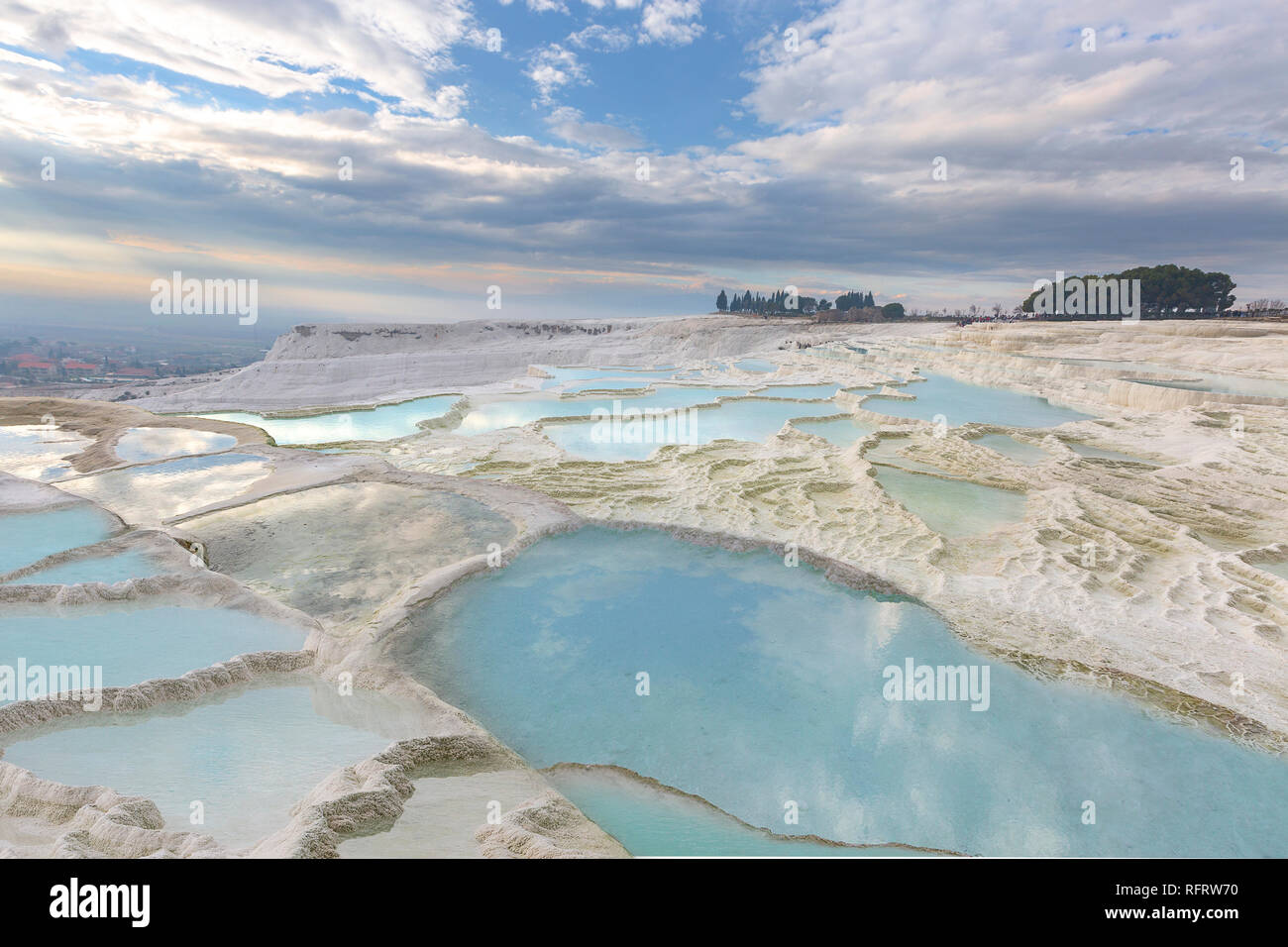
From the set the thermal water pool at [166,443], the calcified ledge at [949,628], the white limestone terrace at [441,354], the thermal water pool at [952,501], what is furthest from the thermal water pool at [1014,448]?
the white limestone terrace at [441,354]

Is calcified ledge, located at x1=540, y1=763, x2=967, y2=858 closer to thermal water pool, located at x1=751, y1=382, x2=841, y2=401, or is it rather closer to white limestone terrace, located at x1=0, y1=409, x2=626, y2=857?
white limestone terrace, located at x1=0, y1=409, x2=626, y2=857

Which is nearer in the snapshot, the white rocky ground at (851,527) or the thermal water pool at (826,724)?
the thermal water pool at (826,724)

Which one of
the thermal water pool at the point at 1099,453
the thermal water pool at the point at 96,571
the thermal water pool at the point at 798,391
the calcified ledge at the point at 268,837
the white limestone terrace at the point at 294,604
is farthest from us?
the thermal water pool at the point at 798,391

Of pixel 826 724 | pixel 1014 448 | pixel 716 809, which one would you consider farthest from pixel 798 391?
pixel 716 809

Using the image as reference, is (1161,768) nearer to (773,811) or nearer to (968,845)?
(968,845)

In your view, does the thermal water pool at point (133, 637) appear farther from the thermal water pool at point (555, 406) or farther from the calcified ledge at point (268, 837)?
the thermal water pool at point (555, 406)
